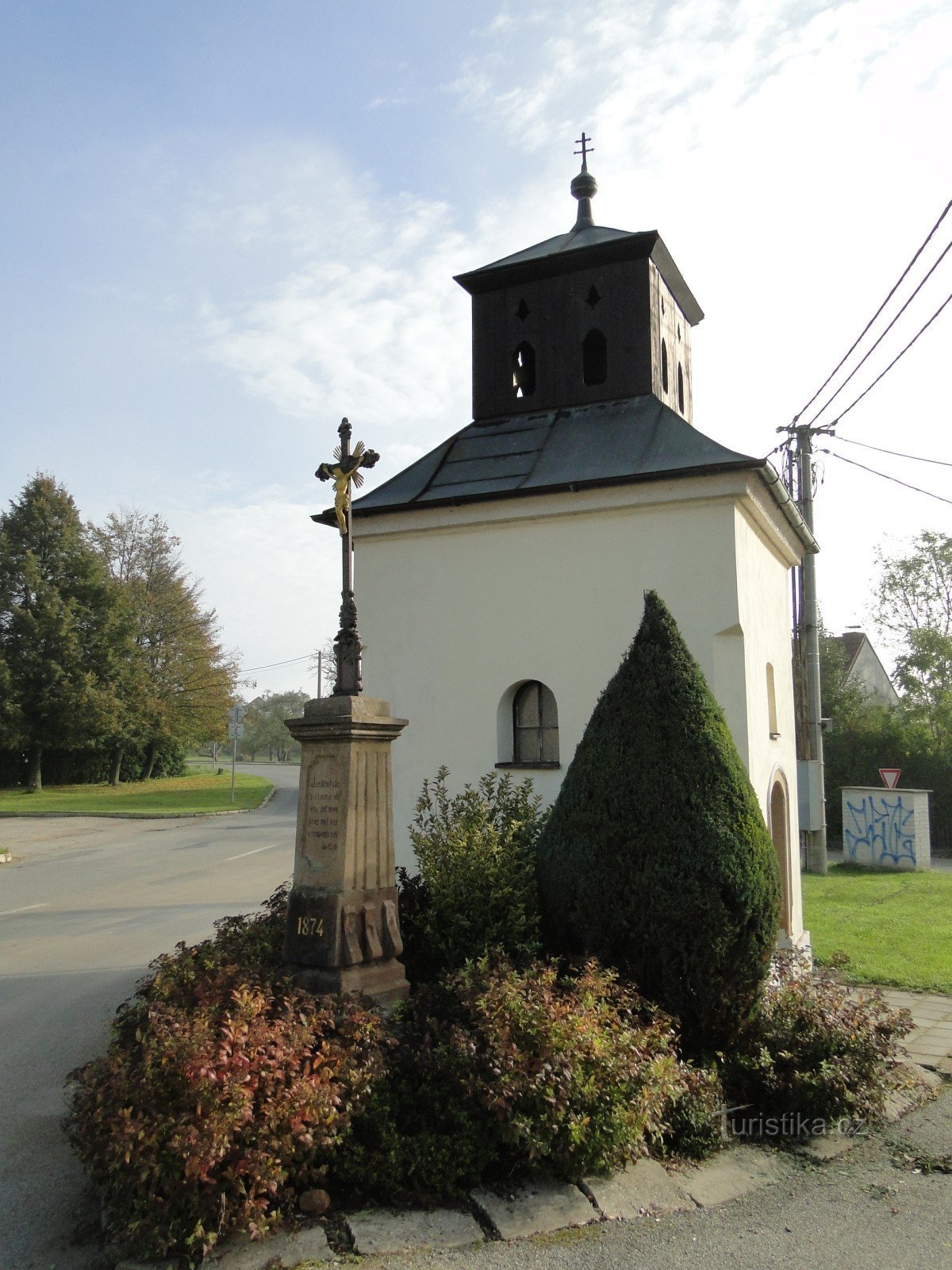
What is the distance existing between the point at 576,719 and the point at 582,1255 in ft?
18.5

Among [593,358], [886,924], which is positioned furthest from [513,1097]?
[886,924]

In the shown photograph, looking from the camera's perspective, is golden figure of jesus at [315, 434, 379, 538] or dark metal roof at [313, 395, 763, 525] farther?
dark metal roof at [313, 395, 763, 525]

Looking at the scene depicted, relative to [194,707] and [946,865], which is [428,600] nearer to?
[946,865]

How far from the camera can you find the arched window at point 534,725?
9.77 metres

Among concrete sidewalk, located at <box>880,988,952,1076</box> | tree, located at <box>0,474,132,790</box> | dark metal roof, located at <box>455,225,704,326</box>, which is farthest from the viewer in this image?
tree, located at <box>0,474,132,790</box>

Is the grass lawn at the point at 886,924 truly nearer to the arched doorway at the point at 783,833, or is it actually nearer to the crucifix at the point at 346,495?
the arched doorway at the point at 783,833

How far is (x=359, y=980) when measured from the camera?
612cm

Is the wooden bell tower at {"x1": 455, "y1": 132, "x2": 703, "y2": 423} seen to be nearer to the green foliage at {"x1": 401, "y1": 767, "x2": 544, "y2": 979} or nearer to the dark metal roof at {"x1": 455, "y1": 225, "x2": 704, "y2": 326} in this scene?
the dark metal roof at {"x1": 455, "y1": 225, "x2": 704, "y2": 326}

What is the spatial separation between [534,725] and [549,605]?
50.6 inches

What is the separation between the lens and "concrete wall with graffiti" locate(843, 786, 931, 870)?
775 inches

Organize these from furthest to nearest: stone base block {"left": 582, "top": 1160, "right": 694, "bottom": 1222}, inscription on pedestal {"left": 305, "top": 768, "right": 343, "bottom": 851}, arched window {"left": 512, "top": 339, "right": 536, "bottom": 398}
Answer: arched window {"left": 512, "top": 339, "right": 536, "bottom": 398}, inscription on pedestal {"left": 305, "top": 768, "right": 343, "bottom": 851}, stone base block {"left": 582, "top": 1160, "right": 694, "bottom": 1222}

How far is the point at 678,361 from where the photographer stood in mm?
12391

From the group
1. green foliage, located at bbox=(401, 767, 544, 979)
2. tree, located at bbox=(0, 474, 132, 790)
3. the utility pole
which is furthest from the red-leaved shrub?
tree, located at bbox=(0, 474, 132, 790)

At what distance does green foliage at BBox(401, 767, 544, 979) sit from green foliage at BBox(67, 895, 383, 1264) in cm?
168
